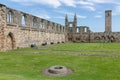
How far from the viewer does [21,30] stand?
95.4ft

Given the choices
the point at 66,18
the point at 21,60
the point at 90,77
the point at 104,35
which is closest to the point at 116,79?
the point at 90,77

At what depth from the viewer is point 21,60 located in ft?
55.6

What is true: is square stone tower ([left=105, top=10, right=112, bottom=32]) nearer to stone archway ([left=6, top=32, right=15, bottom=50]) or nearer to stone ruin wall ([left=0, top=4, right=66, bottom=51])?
stone ruin wall ([left=0, top=4, right=66, bottom=51])

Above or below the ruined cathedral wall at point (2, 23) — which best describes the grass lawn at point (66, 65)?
below

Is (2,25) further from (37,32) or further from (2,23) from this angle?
(37,32)

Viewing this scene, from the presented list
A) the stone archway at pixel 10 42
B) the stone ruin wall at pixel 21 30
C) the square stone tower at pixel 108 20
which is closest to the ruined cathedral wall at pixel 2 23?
Result: the stone ruin wall at pixel 21 30

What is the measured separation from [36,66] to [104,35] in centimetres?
4027

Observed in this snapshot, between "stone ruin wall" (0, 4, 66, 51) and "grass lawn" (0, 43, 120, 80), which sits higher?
"stone ruin wall" (0, 4, 66, 51)

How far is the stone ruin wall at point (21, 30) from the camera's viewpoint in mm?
23734

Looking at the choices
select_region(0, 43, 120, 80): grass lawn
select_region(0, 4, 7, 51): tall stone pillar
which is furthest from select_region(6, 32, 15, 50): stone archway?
select_region(0, 43, 120, 80): grass lawn

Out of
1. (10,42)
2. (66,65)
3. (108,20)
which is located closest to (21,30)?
(10,42)

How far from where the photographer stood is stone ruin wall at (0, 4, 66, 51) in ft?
77.9

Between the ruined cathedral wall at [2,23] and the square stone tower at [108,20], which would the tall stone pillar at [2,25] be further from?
the square stone tower at [108,20]

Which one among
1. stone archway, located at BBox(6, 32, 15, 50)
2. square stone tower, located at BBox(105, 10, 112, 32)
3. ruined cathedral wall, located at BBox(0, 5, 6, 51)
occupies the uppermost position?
square stone tower, located at BBox(105, 10, 112, 32)
